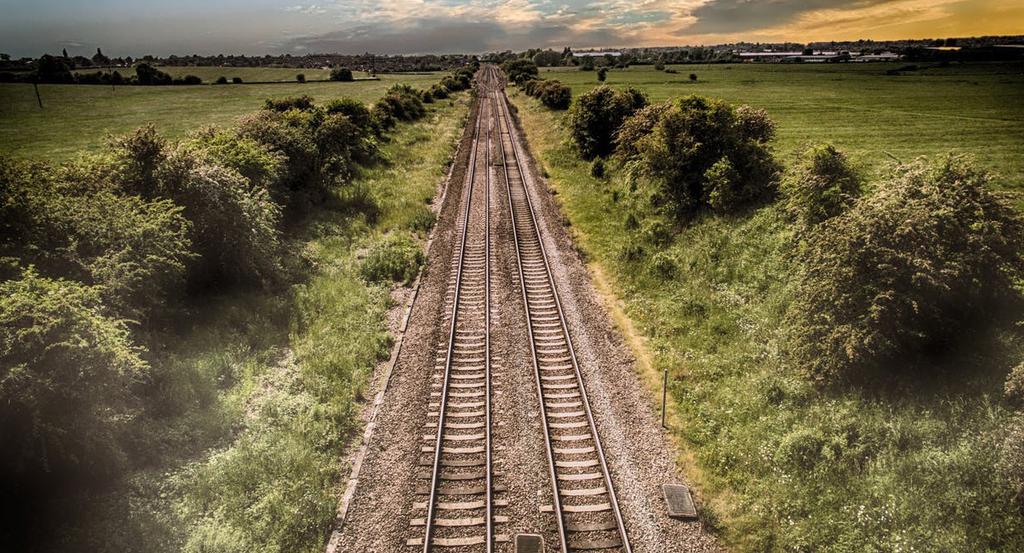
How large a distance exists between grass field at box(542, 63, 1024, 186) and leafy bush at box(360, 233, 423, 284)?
17.2 m

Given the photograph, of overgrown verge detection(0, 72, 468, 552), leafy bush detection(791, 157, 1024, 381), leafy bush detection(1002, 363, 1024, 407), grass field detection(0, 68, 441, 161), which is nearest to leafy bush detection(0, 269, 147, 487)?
overgrown verge detection(0, 72, 468, 552)

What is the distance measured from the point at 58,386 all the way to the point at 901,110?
6436 cm

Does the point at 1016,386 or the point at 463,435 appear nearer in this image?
the point at 1016,386

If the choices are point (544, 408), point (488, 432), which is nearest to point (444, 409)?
point (488, 432)

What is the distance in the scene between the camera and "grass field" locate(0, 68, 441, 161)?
4019 cm

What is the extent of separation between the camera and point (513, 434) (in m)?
11.3

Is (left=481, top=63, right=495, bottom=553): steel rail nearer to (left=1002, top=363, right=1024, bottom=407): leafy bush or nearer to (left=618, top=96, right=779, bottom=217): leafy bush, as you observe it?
(left=618, top=96, right=779, bottom=217): leafy bush

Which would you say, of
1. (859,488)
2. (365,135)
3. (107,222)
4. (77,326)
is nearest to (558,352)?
(859,488)

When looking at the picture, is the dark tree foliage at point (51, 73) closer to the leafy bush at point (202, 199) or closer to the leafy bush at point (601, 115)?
the leafy bush at point (202, 199)

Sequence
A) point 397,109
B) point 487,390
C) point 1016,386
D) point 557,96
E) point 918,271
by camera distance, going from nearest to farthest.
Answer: point 1016,386 < point 918,271 < point 487,390 < point 397,109 < point 557,96

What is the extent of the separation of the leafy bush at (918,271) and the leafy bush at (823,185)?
12.6 feet

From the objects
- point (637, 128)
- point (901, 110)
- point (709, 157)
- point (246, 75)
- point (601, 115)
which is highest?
point (246, 75)

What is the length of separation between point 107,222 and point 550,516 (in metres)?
15.3

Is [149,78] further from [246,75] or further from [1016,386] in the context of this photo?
[1016,386]
